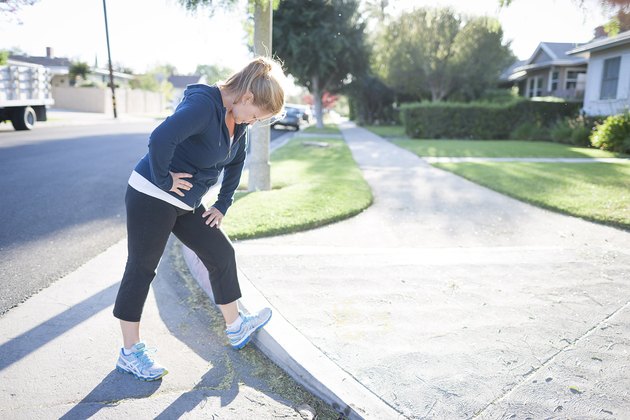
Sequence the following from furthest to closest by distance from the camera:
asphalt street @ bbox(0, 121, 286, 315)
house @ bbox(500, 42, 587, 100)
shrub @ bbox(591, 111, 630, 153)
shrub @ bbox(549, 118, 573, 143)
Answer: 1. house @ bbox(500, 42, 587, 100)
2. shrub @ bbox(549, 118, 573, 143)
3. shrub @ bbox(591, 111, 630, 153)
4. asphalt street @ bbox(0, 121, 286, 315)

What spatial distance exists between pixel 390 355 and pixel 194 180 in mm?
1451

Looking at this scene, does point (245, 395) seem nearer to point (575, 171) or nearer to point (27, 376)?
point (27, 376)

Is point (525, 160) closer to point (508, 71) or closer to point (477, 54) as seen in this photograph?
point (477, 54)

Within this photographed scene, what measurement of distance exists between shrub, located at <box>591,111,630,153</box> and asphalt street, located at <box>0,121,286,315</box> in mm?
13577

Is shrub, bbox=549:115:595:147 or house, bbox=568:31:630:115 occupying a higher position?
house, bbox=568:31:630:115

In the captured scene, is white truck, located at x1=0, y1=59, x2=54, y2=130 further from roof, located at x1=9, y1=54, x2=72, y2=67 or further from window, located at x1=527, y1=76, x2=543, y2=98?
roof, located at x1=9, y1=54, x2=72, y2=67

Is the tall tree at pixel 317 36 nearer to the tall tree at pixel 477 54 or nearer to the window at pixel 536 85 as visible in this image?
the tall tree at pixel 477 54

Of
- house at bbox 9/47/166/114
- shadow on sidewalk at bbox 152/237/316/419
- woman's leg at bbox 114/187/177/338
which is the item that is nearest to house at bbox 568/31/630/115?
shadow on sidewalk at bbox 152/237/316/419

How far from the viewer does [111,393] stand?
247cm

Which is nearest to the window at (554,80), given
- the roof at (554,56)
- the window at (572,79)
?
the window at (572,79)

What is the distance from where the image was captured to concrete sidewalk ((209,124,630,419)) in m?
2.40

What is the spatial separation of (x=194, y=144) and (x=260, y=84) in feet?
1.50

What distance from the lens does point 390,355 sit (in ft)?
8.88

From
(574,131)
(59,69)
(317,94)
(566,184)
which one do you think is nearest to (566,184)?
(566,184)
